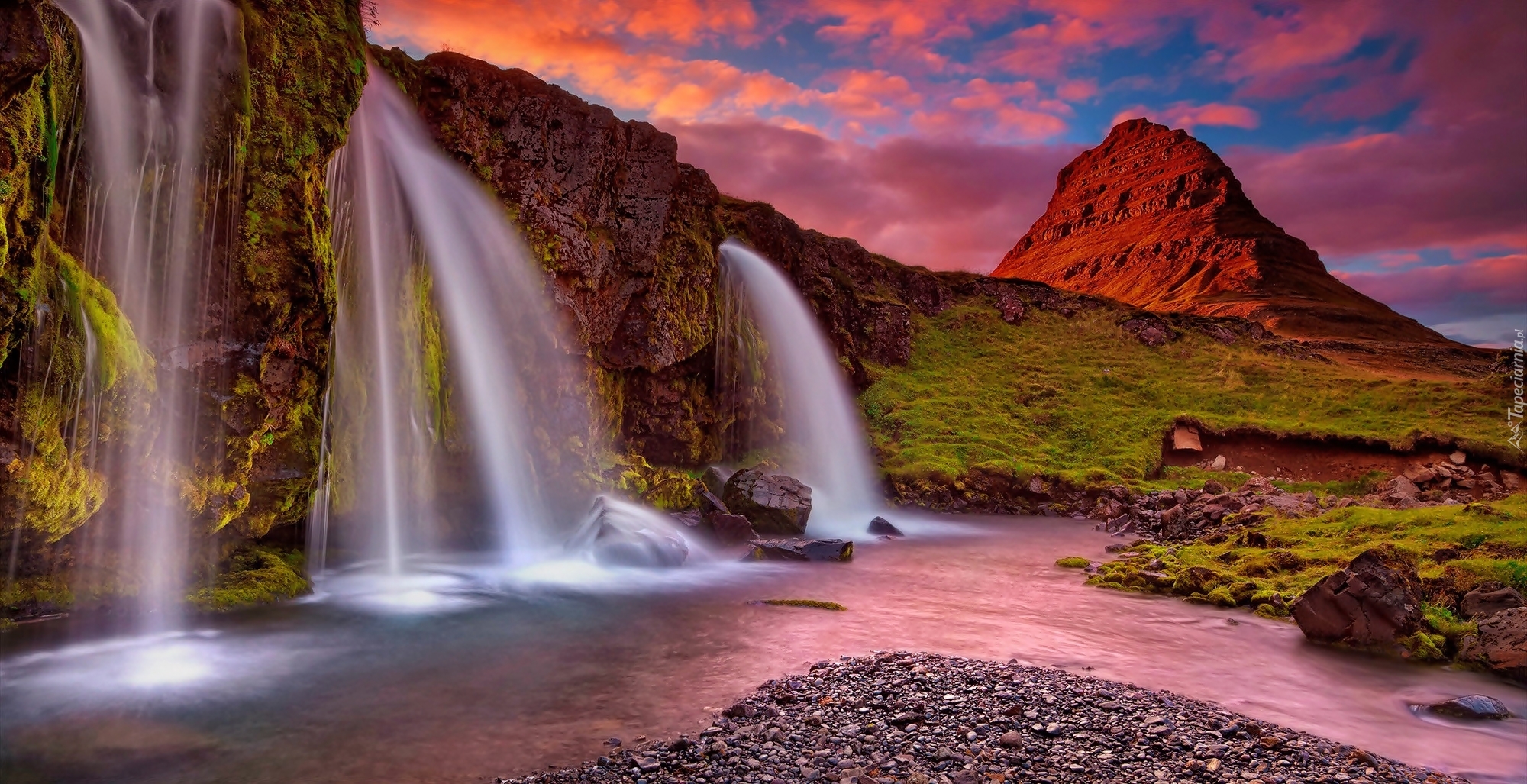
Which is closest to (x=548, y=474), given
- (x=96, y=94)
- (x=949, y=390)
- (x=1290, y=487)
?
(x=96, y=94)

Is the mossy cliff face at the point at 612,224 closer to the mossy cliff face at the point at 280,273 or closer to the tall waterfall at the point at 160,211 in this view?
the mossy cliff face at the point at 280,273

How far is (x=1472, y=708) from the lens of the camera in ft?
27.9

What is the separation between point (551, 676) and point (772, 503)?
519 inches

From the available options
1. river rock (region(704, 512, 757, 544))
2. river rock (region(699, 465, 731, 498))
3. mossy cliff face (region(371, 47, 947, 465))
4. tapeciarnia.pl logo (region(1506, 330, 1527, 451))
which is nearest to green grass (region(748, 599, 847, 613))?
river rock (region(704, 512, 757, 544))

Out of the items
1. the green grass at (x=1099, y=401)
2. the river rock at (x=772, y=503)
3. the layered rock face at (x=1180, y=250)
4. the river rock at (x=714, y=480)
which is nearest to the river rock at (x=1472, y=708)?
the river rock at (x=772, y=503)

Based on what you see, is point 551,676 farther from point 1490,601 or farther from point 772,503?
point 1490,601

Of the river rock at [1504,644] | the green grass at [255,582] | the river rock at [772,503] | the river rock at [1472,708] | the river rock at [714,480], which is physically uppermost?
the river rock at [714,480]

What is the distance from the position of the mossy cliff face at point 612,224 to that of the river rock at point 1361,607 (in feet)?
59.4

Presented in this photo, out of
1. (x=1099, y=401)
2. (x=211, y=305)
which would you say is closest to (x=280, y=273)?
(x=211, y=305)

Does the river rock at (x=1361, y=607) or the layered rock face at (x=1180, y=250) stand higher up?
the layered rock face at (x=1180, y=250)

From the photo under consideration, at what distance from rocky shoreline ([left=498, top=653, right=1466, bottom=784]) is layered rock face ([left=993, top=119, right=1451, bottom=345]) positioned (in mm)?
68578

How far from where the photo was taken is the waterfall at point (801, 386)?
3019cm

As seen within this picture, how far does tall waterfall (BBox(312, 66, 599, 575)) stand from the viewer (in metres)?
16.1

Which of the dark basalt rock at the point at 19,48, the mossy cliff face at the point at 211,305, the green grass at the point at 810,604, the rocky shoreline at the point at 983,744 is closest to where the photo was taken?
the rocky shoreline at the point at 983,744
